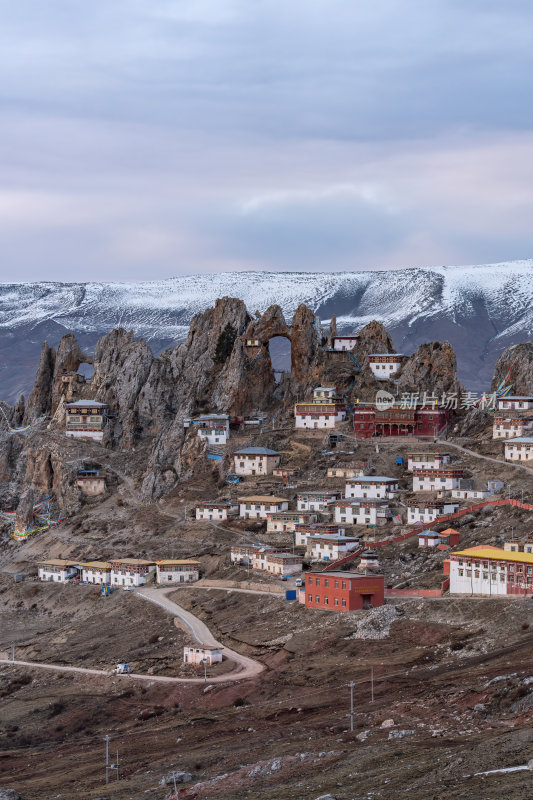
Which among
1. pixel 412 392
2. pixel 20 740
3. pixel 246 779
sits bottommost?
pixel 20 740

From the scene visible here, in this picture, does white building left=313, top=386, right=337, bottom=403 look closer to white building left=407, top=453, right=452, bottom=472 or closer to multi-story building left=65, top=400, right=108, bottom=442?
white building left=407, top=453, right=452, bottom=472

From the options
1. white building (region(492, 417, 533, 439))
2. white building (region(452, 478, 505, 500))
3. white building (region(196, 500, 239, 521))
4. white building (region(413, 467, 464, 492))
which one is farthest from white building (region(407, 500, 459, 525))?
white building (region(196, 500, 239, 521))

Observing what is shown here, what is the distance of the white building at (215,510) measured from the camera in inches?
6043

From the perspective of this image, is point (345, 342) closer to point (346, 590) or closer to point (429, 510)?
point (429, 510)

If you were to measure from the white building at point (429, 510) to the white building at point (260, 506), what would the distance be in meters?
17.5

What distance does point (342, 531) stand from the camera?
135m

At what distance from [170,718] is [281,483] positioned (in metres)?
67.9

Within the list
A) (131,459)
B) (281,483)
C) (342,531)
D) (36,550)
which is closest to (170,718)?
(342,531)

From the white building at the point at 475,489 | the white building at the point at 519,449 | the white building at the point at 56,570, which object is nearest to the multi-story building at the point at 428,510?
the white building at the point at 475,489

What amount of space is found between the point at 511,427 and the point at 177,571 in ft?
146

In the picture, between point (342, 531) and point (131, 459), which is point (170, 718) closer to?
point (342, 531)

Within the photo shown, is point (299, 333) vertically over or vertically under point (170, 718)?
over

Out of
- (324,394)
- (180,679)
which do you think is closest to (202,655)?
(180,679)

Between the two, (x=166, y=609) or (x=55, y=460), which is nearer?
(x=166, y=609)
